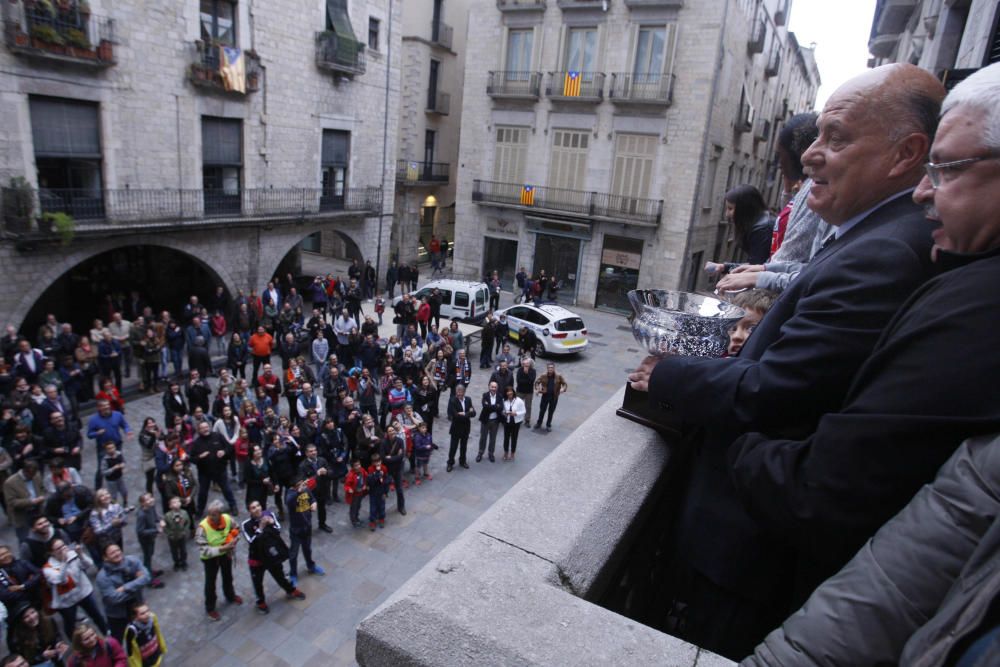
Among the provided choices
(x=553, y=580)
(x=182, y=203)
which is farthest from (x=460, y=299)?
(x=553, y=580)

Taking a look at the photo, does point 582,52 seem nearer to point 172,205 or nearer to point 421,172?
point 421,172

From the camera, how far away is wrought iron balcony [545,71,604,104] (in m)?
24.5

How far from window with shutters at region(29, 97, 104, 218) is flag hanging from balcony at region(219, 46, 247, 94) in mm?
3850

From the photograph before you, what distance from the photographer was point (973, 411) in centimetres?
104

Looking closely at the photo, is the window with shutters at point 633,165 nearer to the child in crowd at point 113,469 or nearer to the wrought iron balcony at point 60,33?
the wrought iron balcony at point 60,33

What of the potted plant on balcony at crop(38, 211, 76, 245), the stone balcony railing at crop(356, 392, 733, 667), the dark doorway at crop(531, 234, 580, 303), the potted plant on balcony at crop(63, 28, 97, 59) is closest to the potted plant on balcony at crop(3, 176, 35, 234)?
the potted plant on balcony at crop(38, 211, 76, 245)

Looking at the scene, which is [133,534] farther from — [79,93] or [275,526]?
[79,93]

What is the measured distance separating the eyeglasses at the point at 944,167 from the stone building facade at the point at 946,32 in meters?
3.73

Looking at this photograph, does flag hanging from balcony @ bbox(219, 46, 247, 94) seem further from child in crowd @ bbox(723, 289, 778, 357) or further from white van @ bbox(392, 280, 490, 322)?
child in crowd @ bbox(723, 289, 778, 357)

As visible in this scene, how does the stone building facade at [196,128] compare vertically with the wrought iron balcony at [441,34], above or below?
below

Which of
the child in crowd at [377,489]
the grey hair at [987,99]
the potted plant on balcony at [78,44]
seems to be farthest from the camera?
the potted plant on balcony at [78,44]

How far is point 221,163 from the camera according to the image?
19.2 meters

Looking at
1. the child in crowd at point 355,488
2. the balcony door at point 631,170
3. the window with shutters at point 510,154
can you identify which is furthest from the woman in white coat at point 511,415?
the window with shutters at point 510,154

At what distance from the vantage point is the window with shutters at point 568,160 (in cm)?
2564
